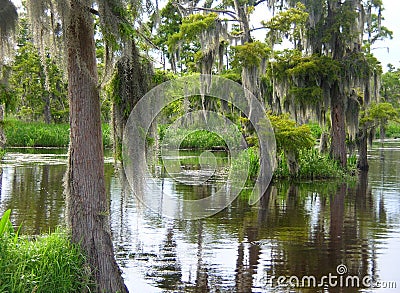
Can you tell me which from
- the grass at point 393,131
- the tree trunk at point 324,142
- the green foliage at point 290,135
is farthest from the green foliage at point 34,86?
the grass at point 393,131

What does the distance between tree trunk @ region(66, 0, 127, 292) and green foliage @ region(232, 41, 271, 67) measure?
1246cm

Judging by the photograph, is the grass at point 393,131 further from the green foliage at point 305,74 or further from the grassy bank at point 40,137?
the green foliage at point 305,74

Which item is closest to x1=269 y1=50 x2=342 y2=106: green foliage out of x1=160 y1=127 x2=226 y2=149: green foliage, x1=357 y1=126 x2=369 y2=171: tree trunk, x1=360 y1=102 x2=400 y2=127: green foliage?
x1=360 y1=102 x2=400 y2=127: green foliage

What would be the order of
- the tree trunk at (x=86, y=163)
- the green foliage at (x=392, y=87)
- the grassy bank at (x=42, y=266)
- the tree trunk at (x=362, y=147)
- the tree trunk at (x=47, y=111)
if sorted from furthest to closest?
the green foliage at (x=392, y=87)
the tree trunk at (x=47, y=111)
the tree trunk at (x=362, y=147)
the tree trunk at (x=86, y=163)
the grassy bank at (x=42, y=266)

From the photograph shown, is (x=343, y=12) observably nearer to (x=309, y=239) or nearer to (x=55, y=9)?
(x=309, y=239)

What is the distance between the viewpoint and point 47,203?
1295 centimetres

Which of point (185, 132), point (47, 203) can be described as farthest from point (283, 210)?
point (185, 132)

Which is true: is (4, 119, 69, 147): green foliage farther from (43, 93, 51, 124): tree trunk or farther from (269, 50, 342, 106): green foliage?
(269, 50, 342, 106): green foliage

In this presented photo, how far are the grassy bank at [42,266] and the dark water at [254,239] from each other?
4.12 feet

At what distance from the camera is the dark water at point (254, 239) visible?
7.32m

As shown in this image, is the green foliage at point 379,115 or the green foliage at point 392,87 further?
the green foliage at point 392,87

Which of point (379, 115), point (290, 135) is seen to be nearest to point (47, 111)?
point (379, 115)

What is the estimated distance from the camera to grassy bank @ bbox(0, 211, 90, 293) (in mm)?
5367

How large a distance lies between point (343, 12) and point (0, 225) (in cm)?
1696
